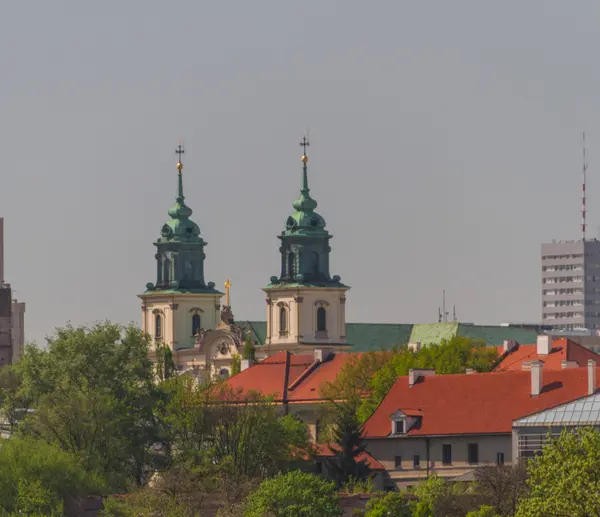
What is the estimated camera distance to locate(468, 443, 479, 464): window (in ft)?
416

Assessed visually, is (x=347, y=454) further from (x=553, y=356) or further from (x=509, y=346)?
(x=509, y=346)

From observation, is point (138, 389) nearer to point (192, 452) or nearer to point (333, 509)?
point (192, 452)

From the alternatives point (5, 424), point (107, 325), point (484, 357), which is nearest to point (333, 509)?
point (107, 325)

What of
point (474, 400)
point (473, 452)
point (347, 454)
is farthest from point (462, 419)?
point (347, 454)

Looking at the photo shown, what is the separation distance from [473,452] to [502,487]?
2194 cm

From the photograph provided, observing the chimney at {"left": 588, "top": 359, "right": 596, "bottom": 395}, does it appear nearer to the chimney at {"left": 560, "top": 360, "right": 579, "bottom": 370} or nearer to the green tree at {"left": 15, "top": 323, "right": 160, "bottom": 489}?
the chimney at {"left": 560, "top": 360, "right": 579, "bottom": 370}

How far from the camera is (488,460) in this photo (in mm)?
125812

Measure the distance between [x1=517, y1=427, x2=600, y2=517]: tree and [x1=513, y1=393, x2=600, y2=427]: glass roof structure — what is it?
1486 inches

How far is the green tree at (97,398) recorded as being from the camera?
122 metres

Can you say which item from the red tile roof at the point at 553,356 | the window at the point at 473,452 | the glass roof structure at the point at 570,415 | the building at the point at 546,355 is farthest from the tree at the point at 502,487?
the red tile roof at the point at 553,356

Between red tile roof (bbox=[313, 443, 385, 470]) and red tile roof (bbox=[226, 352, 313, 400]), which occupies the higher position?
red tile roof (bbox=[226, 352, 313, 400])

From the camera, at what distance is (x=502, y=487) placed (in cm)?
10525

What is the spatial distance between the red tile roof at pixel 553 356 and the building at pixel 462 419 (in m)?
17.4

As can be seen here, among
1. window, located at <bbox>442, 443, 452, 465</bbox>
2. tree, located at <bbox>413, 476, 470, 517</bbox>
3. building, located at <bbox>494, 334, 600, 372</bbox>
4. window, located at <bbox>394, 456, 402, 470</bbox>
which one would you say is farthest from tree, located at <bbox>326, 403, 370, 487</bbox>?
building, located at <bbox>494, 334, 600, 372</bbox>
